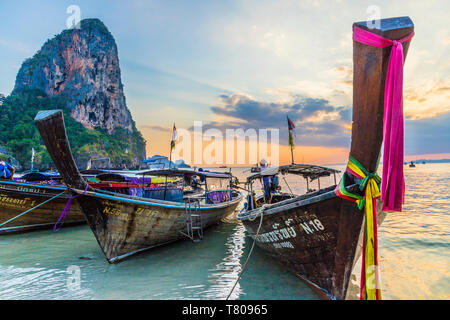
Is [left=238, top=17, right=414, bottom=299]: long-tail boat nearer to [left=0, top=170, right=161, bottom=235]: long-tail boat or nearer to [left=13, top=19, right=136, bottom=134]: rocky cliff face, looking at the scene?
[left=0, top=170, right=161, bottom=235]: long-tail boat

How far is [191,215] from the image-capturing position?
7918 millimetres

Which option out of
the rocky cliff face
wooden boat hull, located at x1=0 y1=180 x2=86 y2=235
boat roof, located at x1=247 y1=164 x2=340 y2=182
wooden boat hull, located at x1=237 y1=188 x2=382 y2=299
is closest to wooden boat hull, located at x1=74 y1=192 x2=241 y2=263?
boat roof, located at x1=247 y1=164 x2=340 y2=182

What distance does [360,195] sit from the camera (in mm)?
3227

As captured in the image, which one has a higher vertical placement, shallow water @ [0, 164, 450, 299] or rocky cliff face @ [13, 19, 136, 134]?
rocky cliff face @ [13, 19, 136, 134]

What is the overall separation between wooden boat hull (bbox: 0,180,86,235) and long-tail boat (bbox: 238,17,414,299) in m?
9.90

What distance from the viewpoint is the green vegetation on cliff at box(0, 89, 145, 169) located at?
54.3 metres

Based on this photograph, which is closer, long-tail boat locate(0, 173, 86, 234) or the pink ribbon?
the pink ribbon

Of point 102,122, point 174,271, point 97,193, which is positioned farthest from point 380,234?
point 102,122

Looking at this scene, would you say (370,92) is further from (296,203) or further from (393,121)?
(296,203)

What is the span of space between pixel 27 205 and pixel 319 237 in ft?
37.1

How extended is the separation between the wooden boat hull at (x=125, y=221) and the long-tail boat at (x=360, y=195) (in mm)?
3812

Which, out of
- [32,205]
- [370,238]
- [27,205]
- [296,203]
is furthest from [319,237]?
[27,205]

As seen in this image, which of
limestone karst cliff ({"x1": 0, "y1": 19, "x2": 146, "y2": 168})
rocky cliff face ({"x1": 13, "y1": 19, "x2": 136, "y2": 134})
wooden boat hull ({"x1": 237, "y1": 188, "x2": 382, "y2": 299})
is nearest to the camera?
wooden boat hull ({"x1": 237, "y1": 188, "x2": 382, "y2": 299})

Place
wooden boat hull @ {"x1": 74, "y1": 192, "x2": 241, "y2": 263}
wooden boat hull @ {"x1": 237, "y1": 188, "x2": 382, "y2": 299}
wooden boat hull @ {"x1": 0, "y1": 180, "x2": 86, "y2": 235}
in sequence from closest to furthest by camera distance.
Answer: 1. wooden boat hull @ {"x1": 237, "y1": 188, "x2": 382, "y2": 299}
2. wooden boat hull @ {"x1": 74, "y1": 192, "x2": 241, "y2": 263}
3. wooden boat hull @ {"x1": 0, "y1": 180, "x2": 86, "y2": 235}
